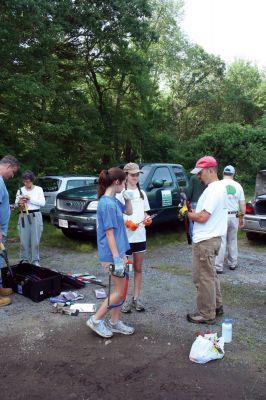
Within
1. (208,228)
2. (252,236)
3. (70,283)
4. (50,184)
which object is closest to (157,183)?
(252,236)

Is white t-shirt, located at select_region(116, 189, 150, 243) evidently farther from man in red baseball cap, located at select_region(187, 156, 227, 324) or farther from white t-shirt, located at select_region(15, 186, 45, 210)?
white t-shirt, located at select_region(15, 186, 45, 210)

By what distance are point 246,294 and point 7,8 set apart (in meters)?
11.5

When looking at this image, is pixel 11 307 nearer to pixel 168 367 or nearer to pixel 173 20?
pixel 168 367

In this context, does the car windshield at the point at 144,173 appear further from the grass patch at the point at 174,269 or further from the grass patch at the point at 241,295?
the grass patch at the point at 241,295

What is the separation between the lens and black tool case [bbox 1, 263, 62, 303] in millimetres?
5254

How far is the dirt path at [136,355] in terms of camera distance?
10.4 feet

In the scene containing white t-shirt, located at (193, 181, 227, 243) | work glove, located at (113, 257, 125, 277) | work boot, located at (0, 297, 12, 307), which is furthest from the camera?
work boot, located at (0, 297, 12, 307)

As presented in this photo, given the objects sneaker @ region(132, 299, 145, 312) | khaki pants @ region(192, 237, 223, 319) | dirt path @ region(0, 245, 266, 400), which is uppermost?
khaki pants @ region(192, 237, 223, 319)

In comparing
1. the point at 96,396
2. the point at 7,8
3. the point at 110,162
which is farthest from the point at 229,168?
the point at 110,162

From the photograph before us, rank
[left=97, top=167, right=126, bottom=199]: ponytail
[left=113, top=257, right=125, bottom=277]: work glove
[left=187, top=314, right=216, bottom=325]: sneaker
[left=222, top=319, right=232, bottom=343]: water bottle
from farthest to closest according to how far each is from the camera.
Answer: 1. [left=187, top=314, right=216, bottom=325]: sneaker
2. [left=222, top=319, right=232, bottom=343]: water bottle
3. [left=97, top=167, right=126, bottom=199]: ponytail
4. [left=113, top=257, right=125, bottom=277]: work glove

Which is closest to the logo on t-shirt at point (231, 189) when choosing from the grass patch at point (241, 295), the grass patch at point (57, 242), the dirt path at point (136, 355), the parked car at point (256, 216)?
the grass patch at point (241, 295)

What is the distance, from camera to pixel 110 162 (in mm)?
20438

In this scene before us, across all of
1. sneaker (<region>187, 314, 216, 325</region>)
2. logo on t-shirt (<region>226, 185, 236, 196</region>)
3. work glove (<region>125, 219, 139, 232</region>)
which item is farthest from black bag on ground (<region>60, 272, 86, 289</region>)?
logo on t-shirt (<region>226, 185, 236, 196</region>)

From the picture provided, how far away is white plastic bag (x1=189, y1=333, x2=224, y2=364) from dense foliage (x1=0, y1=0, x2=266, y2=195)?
34.8ft
